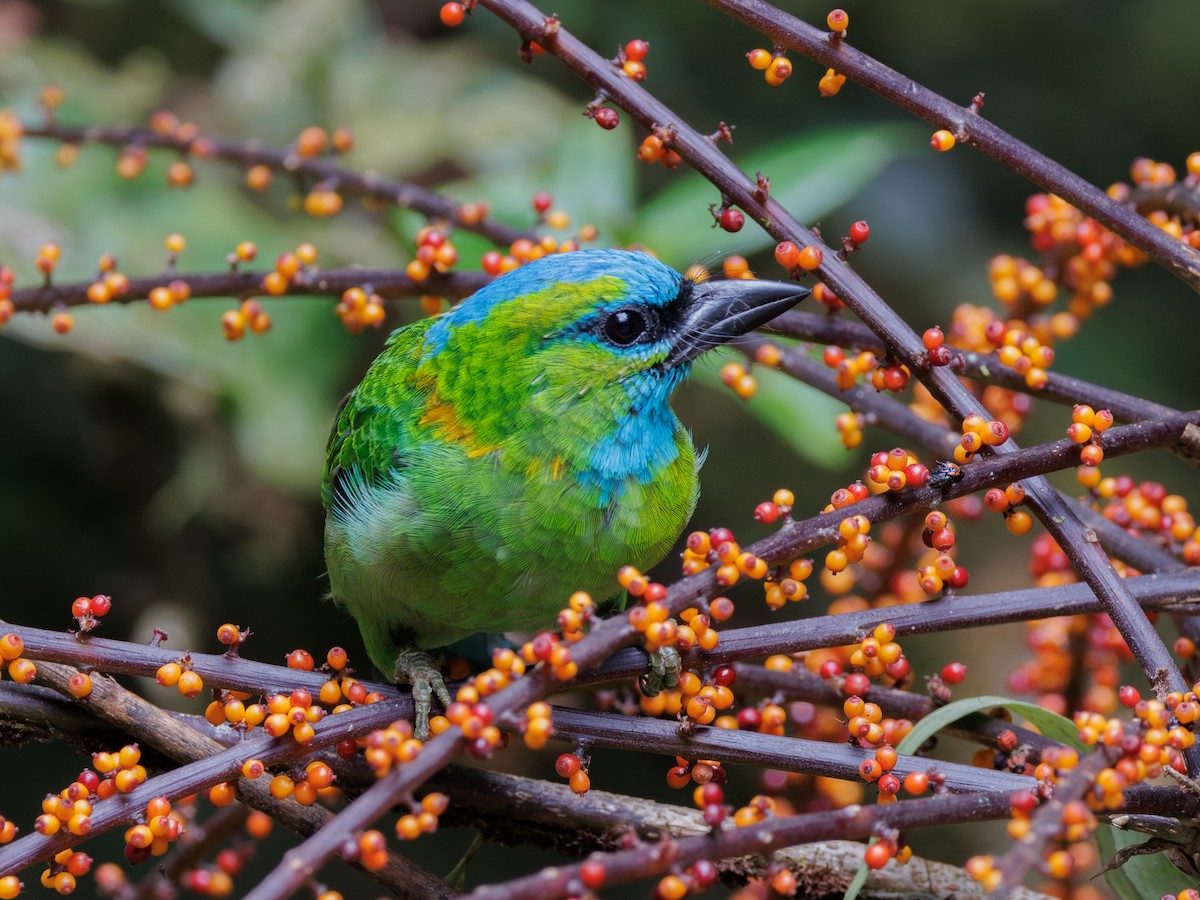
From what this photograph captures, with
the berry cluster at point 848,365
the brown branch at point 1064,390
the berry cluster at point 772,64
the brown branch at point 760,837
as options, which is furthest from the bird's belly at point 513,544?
the brown branch at point 760,837

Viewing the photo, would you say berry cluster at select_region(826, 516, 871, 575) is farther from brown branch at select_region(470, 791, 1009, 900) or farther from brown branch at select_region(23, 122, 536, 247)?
brown branch at select_region(23, 122, 536, 247)

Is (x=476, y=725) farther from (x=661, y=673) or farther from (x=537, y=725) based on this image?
(x=661, y=673)

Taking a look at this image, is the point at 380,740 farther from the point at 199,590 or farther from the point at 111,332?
the point at 199,590

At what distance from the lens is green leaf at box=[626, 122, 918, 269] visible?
3.09m

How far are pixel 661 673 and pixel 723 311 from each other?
1.86ft

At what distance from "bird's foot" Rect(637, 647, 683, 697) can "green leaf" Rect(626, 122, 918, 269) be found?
1323 mm

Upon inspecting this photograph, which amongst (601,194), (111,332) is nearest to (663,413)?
(601,194)

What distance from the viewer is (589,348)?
2.08 meters

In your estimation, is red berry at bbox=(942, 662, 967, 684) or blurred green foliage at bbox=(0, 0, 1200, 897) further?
blurred green foliage at bbox=(0, 0, 1200, 897)

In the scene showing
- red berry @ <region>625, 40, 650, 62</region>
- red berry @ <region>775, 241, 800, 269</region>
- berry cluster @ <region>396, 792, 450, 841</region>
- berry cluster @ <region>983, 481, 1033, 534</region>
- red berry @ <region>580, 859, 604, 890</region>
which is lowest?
red berry @ <region>580, 859, 604, 890</region>

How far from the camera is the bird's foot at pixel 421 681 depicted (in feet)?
5.92

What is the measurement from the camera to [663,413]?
2125 mm

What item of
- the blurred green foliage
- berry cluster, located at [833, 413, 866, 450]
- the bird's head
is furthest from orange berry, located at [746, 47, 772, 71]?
the blurred green foliage

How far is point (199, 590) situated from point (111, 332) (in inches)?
37.3
